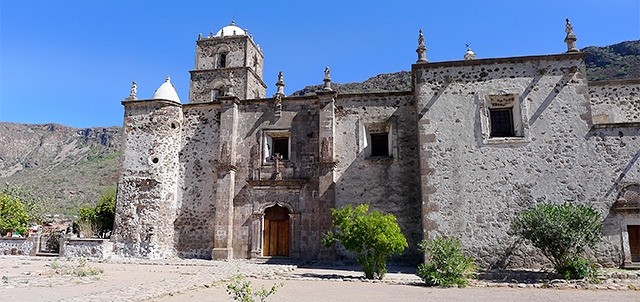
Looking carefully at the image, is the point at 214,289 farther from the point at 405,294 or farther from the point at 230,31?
the point at 230,31

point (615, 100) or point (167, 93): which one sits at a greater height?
point (167, 93)

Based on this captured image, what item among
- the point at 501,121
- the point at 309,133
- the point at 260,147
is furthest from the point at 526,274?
the point at 260,147

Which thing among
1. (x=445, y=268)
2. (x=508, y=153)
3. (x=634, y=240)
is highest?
(x=508, y=153)

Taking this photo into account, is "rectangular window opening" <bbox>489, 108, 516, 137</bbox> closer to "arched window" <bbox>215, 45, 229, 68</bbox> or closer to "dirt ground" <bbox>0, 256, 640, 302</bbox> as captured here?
"dirt ground" <bbox>0, 256, 640, 302</bbox>

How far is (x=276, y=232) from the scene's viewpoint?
18625 millimetres

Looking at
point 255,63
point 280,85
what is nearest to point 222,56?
point 255,63

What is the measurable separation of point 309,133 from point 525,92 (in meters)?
8.53

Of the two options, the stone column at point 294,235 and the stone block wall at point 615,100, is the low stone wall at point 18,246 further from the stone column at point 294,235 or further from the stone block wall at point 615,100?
the stone block wall at point 615,100

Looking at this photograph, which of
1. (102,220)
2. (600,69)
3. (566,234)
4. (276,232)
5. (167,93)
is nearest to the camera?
(566,234)

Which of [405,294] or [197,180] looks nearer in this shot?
[405,294]

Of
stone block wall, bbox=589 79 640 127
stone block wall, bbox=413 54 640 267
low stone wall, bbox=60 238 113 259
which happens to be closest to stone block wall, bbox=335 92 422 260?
stone block wall, bbox=413 54 640 267

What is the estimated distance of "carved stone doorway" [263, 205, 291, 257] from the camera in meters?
18.4

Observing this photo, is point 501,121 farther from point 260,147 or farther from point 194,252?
point 194,252

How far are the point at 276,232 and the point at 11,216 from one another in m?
16.8
